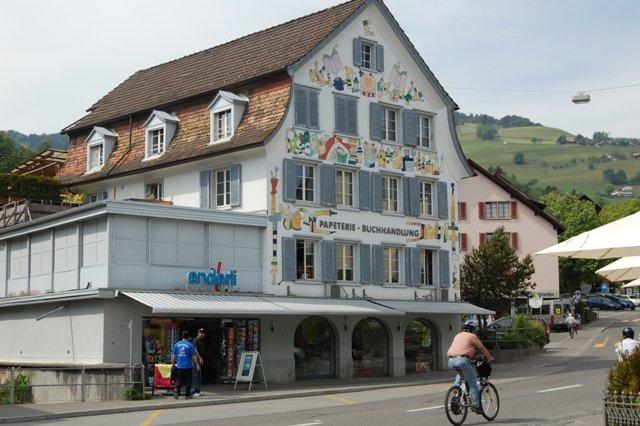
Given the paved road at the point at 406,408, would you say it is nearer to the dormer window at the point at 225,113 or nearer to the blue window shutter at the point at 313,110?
the blue window shutter at the point at 313,110

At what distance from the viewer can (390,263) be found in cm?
3953

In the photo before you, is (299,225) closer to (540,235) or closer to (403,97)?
(403,97)

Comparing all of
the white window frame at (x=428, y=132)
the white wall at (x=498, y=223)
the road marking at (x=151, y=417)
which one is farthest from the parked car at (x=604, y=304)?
the road marking at (x=151, y=417)

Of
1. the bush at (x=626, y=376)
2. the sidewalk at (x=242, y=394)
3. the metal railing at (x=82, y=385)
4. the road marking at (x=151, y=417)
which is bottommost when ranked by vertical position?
the road marking at (x=151, y=417)

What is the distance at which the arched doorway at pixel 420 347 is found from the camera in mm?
40188

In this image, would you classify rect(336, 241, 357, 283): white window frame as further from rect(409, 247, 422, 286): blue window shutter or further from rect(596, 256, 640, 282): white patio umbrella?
rect(596, 256, 640, 282): white patio umbrella

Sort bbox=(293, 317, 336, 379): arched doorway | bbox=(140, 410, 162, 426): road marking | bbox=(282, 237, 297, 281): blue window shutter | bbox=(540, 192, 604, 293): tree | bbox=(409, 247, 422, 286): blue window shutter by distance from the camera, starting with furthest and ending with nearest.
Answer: bbox=(540, 192, 604, 293): tree, bbox=(409, 247, 422, 286): blue window shutter, bbox=(293, 317, 336, 379): arched doorway, bbox=(282, 237, 297, 281): blue window shutter, bbox=(140, 410, 162, 426): road marking

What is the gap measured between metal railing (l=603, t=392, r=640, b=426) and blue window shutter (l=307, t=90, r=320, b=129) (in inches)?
934

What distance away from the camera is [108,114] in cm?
4356

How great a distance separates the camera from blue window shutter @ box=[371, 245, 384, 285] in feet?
126

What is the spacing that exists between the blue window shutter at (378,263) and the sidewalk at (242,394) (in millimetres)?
3854

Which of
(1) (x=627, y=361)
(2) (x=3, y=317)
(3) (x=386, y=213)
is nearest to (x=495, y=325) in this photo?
(3) (x=386, y=213)

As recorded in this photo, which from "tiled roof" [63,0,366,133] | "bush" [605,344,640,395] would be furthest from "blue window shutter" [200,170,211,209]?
"bush" [605,344,640,395]

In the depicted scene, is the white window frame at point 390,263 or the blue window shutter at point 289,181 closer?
the blue window shutter at point 289,181
